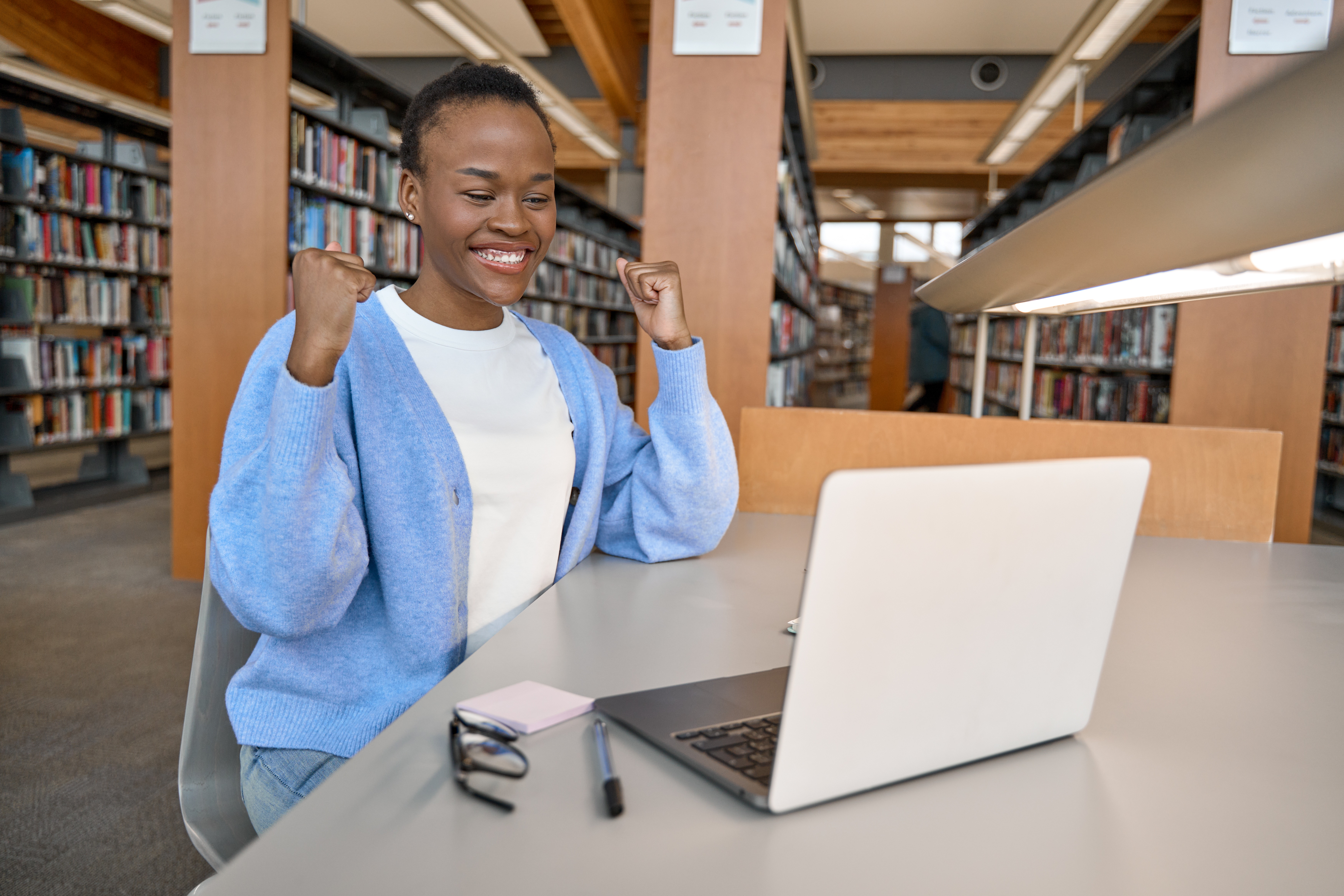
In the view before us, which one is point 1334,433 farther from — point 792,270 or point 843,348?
point 843,348

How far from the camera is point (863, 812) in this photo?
23.9 inches

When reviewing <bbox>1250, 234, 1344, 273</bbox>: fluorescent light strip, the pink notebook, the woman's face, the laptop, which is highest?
the woman's face

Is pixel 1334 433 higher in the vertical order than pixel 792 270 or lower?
lower

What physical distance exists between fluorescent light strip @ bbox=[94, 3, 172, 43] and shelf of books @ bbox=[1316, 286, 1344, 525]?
23.1 feet

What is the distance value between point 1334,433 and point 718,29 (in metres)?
5.32

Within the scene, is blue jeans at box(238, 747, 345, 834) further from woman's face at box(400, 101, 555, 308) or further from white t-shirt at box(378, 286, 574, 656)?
woman's face at box(400, 101, 555, 308)

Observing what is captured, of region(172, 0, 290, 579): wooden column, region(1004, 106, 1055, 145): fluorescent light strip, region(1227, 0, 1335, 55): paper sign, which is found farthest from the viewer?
region(1004, 106, 1055, 145): fluorescent light strip

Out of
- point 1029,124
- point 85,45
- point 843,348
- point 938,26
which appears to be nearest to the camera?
point 1029,124

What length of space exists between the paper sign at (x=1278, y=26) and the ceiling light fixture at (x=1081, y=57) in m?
0.50

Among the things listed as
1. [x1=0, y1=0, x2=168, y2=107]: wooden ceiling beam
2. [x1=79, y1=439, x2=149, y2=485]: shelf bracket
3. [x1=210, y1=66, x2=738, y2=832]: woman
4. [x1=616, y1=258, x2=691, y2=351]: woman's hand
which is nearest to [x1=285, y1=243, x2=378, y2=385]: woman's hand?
[x1=210, y1=66, x2=738, y2=832]: woman

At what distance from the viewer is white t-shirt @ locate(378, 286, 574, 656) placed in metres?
1.13

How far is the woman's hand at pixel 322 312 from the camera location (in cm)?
87

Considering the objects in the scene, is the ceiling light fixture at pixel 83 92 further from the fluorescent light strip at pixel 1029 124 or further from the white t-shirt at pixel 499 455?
the fluorescent light strip at pixel 1029 124

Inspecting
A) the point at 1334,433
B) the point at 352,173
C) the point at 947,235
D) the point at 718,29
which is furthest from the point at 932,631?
the point at 947,235
